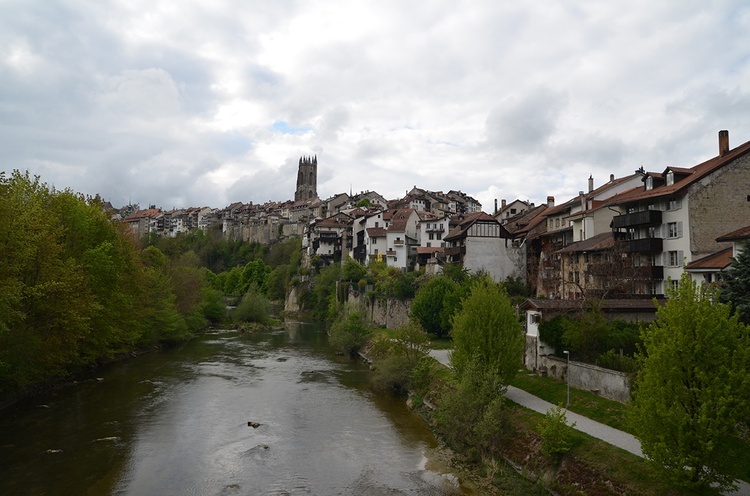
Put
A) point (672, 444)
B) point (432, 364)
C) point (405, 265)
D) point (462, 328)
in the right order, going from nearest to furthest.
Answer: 1. point (672, 444)
2. point (462, 328)
3. point (432, 364)
4. point (405, 265)

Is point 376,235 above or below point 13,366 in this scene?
above

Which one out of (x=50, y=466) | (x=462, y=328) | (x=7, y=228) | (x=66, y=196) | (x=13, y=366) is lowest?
(x=50, y=466)

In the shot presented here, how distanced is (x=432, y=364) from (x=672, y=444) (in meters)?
19.8

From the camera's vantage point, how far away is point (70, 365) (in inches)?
1271

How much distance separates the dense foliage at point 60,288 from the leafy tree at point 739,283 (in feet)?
88.4

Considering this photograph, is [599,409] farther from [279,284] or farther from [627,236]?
[279,284]

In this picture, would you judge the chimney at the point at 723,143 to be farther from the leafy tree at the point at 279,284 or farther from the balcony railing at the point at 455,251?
the leafy tree at the point at 279,284

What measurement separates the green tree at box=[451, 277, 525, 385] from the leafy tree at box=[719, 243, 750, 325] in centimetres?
803

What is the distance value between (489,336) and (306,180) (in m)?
148

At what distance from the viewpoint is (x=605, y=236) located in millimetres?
36000

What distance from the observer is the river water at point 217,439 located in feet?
56.6

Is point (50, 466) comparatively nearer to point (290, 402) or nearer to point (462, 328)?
point (290, 402)

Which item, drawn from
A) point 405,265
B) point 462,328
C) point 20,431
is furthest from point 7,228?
point 405,265

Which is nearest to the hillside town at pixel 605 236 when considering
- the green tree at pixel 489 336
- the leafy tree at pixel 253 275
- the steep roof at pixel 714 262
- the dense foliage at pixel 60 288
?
the steep roof at pixel 714 262
